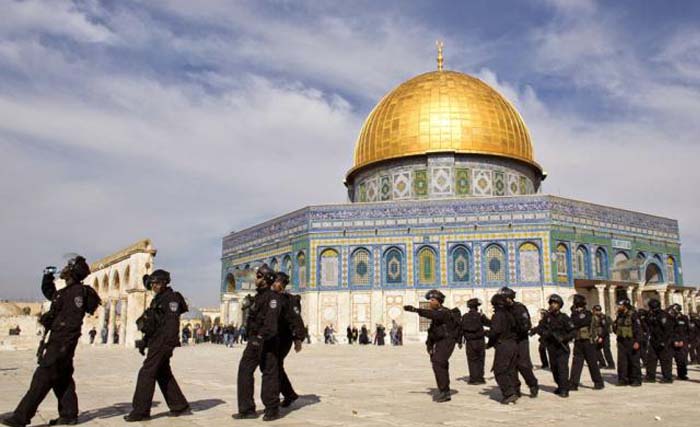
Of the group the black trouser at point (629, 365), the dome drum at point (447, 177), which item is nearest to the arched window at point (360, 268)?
the dome drum at point (447, 177)

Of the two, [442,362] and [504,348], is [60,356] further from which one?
[504,348]

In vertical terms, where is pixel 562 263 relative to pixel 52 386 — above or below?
above

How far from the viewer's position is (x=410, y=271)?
31000 millimetres

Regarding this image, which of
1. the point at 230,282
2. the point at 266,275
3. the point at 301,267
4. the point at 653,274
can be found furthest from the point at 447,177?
the point at 266,275

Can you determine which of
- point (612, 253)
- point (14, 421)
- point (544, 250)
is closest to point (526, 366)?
point (14, 421)

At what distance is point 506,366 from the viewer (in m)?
7.93

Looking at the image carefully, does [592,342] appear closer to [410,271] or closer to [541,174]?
[410,271]

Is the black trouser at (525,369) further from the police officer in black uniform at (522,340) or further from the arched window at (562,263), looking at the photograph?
the arched window at (562,263)

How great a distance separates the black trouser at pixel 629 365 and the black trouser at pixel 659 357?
2.47 feet

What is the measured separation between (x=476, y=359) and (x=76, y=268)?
Answer: 632 centimetres

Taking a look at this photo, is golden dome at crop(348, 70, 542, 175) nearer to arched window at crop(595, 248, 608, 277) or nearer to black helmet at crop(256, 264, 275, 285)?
arched window at crop(595, 248, 608, 277)

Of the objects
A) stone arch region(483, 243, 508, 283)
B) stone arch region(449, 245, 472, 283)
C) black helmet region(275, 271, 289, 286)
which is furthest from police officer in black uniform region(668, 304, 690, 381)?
stone arch region(449, 245, 472, 283)

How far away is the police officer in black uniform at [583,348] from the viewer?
932 cm

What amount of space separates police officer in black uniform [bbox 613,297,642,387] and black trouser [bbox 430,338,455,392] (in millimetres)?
3442
